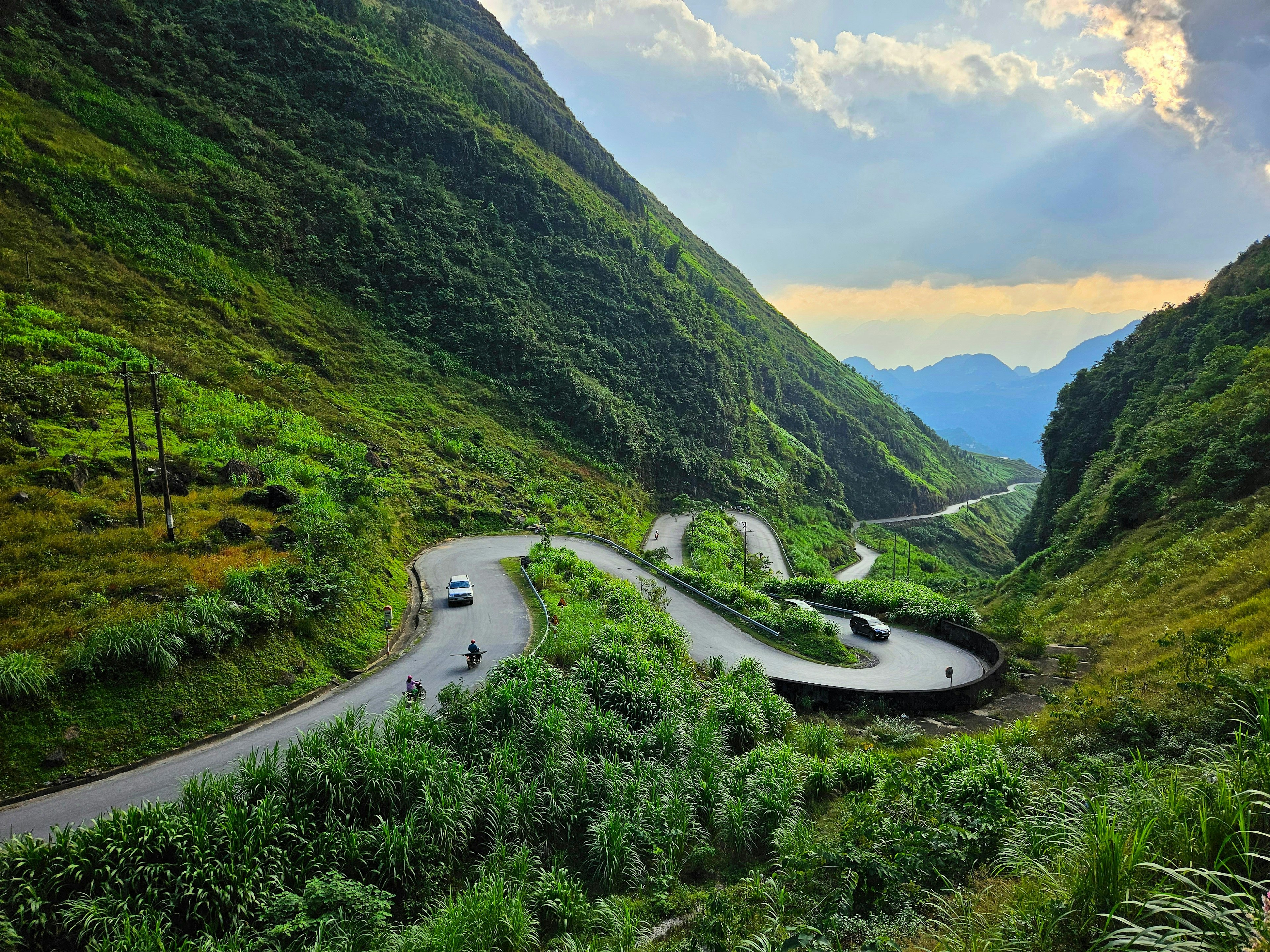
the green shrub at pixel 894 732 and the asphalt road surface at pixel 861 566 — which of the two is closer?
the green shrub at pixel 894 732

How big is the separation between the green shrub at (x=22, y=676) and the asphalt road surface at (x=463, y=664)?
89.1 inches

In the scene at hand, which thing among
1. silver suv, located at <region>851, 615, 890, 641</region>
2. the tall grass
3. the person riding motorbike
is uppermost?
the tall grass

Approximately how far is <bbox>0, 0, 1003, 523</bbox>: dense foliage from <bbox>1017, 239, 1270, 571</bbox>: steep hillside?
35772 millimetres

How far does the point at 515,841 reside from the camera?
941 centimetres

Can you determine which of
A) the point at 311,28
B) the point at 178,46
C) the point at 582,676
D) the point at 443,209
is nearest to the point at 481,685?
the point at 582,676

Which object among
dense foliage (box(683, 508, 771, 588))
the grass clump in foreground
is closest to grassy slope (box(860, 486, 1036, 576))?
dense foliage (box(683, 508, 771, 588))

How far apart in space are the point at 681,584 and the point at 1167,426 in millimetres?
33602

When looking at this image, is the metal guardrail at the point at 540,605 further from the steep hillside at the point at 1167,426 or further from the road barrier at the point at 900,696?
the steep hillside at the point at 1167,426

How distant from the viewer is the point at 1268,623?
39.8ft

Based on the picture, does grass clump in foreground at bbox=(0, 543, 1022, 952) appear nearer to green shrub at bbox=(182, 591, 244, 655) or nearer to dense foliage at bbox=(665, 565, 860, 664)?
green shrub at bbox=(182, 591, 244, 655)

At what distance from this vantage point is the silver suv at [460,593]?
2395 cm

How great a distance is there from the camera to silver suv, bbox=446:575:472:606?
2395 cm

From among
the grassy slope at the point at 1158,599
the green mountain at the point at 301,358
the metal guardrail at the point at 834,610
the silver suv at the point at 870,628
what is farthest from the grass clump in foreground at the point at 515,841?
the metal guardrail at the point at 834,610

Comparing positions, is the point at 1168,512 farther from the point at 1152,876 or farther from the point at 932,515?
the point at 932,515
